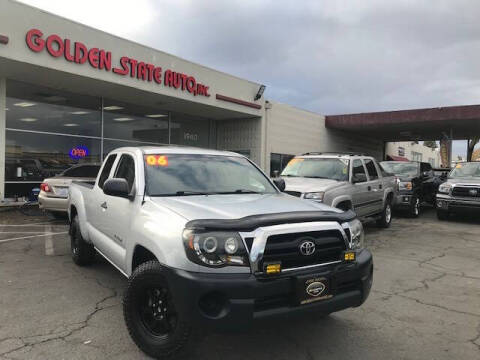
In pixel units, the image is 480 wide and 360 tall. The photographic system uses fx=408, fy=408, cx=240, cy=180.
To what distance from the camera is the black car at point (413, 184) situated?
12734 millimetres

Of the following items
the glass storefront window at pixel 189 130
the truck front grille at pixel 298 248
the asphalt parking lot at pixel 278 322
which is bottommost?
the asphalt parking lot at pixel 278 322

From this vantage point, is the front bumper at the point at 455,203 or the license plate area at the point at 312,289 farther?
the front bumper at the point at 455,203

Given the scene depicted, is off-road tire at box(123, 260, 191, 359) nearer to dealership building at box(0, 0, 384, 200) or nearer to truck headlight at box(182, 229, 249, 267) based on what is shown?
truck headlight at box(182, 229, 249, 267)

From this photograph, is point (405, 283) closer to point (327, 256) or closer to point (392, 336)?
point (392, 336)

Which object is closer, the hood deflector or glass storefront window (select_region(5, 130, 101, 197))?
the hood deflector

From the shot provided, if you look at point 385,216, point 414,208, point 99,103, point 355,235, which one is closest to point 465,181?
point 414,208

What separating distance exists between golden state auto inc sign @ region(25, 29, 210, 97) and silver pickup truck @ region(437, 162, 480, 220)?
377 inches

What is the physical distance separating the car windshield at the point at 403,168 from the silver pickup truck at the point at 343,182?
11.4ft

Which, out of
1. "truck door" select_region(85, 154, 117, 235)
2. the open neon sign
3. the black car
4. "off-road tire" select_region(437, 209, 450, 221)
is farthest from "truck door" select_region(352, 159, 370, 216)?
the open neon sign

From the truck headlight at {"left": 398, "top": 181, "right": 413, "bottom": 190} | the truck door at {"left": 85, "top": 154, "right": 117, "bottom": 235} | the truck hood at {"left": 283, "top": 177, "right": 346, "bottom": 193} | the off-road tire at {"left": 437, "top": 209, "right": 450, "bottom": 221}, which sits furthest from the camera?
the truck headlight at {"left": 398, "top": 181, "right": 413, "bottom": 190}

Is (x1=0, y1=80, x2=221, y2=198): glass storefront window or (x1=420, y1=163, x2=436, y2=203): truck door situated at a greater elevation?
(x1=0, y1=80, x2=221, y2=198): glass storefront window

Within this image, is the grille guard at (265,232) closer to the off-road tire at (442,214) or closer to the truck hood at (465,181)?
the truck hood at (465,181)

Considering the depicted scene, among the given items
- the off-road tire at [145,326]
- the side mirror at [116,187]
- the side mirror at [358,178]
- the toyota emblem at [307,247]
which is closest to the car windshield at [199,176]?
the side mirror at [116,187]

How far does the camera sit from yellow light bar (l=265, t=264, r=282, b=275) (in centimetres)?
285
